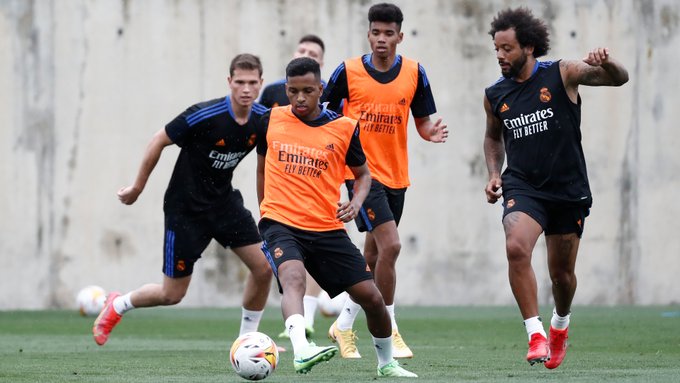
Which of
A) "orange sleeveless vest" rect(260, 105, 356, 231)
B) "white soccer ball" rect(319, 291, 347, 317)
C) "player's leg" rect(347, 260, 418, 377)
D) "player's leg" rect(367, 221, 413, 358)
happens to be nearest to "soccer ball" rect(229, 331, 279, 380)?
"player's leg" rect(347, 260, 418, 377)

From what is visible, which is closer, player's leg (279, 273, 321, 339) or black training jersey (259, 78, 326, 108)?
player's leg (279, 273, 321, 339)

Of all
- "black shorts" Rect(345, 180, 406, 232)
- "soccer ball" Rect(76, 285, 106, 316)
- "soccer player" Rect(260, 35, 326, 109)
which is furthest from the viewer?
"soccer ball" Rect(76, 285, 106, 316)

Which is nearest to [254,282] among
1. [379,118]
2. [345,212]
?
[379,118]

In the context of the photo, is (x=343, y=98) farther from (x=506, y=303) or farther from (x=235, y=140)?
(x=506, y=303)

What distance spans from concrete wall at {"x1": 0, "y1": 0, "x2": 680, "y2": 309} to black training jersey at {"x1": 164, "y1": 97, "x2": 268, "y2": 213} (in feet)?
20.2

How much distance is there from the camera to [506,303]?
15328mm

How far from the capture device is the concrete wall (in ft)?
49.1

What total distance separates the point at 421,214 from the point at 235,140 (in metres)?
7.16

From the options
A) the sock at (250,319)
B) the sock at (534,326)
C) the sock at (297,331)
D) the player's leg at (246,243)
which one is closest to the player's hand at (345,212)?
the sock at (297,331)

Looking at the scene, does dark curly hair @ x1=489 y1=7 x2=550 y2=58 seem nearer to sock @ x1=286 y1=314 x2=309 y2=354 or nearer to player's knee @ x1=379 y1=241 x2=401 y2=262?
player's knee @ x1=379 y1=241 x2=401 y2=262

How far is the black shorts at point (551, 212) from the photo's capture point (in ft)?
23.4

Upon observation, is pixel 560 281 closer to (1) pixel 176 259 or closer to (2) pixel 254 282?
(2) pixel 254 282

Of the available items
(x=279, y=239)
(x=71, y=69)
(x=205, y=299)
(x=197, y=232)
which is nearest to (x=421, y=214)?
(x=205, y=299)

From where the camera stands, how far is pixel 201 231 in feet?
29.2
